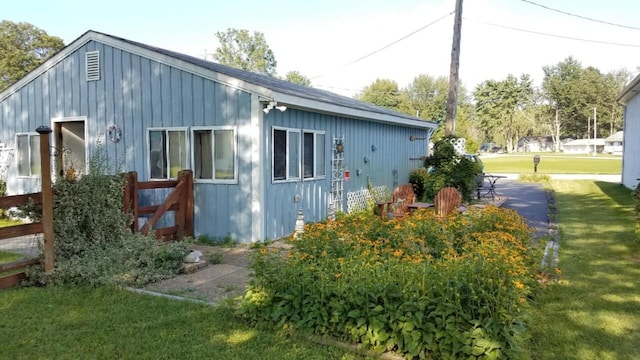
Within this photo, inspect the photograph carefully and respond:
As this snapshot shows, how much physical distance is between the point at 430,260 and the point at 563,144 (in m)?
90.8

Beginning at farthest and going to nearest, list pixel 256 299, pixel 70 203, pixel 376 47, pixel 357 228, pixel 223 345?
pixel 376 47 → pixel 70 203 → pixel 357 228 → pixel 256 299 → pixel 223 345

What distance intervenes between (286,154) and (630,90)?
12.6 metres

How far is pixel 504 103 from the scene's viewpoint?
68.4 metres

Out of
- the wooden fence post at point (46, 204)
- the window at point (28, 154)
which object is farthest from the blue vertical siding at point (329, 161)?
the window at point (28, 154)

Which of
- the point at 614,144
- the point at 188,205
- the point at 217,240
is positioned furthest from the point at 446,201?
the point at 614,144

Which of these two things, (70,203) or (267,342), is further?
(70,203)

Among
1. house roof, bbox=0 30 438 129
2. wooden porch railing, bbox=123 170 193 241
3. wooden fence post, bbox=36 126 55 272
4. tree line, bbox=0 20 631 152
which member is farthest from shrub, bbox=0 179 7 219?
tree line, bbox=0 20 631 152

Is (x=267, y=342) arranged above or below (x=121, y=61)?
below

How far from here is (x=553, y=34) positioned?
61.3ft

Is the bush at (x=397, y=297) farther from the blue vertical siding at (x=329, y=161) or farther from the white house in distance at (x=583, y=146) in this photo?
the white house in distance at (x=583, y=146)

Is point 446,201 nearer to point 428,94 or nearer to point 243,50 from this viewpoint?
point 243,50

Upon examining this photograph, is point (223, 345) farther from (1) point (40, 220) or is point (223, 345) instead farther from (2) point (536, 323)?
(1) point (40, 220)

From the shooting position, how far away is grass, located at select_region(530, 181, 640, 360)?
11.3 feet

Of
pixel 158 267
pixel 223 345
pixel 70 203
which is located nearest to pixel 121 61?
pixel 70 203
